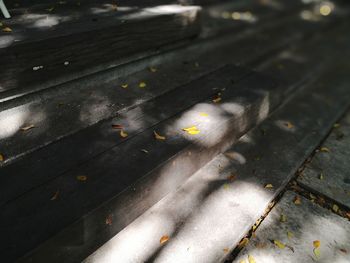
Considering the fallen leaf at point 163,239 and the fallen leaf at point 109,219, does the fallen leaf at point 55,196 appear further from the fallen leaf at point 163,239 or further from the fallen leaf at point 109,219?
the fallen leaf at point 163,239

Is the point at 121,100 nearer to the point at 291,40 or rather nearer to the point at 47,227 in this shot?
the point at 47,227

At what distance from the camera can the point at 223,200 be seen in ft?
7.99

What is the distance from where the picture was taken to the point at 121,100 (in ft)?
9.16

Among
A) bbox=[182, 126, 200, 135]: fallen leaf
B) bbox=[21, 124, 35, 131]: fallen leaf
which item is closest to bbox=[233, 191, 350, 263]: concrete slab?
bbox=[182, 126, 200, 135]: fallen leaf

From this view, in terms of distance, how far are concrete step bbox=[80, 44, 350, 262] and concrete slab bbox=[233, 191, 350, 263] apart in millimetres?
113

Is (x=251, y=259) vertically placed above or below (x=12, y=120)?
below

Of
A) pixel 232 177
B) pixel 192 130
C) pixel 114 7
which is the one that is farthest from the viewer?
pixel 114 7

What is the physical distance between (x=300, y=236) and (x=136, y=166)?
137cm

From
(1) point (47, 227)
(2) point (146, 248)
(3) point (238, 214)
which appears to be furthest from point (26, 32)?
(3) point (238, 214)

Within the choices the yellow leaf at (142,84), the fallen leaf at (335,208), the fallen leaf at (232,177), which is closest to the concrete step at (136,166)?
the fallen leaf at (232,177)

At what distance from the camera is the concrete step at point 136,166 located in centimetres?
165

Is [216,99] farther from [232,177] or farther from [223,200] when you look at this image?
[223,200]

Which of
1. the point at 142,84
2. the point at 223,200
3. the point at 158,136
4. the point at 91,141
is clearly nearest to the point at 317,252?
the point at 223,200

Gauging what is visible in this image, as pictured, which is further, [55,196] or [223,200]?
[223,200]
